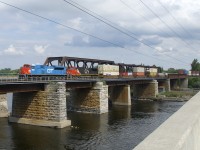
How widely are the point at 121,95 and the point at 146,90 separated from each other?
934 inches

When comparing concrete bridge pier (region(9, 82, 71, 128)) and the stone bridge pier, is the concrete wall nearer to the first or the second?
concrete bridge pier (region(9, 82, 71, 128))

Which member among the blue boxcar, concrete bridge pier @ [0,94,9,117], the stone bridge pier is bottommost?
concrete bridge pier @ [0,94,9,117]

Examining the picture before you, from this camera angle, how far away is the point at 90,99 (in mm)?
66562

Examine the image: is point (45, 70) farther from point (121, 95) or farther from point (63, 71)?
point (121, 95)

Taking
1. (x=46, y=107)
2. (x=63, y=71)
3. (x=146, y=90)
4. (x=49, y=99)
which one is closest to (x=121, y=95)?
(x=63, y=71)

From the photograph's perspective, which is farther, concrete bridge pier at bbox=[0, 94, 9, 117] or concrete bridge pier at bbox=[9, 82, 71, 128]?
concrete bridge pier at bbox=[0, 94, 9, 117]

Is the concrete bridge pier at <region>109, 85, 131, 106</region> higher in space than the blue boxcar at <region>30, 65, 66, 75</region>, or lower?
lower

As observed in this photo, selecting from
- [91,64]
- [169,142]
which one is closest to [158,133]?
[169,142]

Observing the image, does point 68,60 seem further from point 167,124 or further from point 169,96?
point 167,124

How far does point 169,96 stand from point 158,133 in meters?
99.4

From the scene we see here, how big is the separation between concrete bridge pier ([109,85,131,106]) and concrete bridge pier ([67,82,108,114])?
16470mm

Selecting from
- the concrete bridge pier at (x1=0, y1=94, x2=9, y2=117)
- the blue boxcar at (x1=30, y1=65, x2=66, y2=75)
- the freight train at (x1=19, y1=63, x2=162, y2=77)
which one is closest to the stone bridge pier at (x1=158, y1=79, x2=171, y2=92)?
the freight train at (x1=19, y1=63, x2=162, y2=77)

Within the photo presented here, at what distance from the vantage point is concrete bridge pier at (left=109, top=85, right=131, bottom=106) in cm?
8304

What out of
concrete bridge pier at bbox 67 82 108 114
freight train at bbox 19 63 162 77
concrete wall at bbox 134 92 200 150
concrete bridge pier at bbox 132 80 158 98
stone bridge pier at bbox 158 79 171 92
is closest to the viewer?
concrete wall at bbox 134 92 200 150
